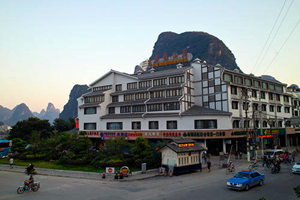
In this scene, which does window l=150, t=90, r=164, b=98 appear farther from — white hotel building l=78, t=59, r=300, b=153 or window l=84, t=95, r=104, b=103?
window l=84, t=95, r=104, b=103

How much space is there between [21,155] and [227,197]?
135 feet

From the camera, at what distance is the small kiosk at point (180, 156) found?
30.5m

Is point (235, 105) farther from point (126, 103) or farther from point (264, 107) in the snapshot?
point (126, 103)

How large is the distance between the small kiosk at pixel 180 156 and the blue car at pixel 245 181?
30.4ft

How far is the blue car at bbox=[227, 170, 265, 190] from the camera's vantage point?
69.0ft

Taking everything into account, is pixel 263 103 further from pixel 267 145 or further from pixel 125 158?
pixel 125 158

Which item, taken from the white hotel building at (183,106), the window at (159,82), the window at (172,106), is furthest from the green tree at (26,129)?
the window at (172,106)

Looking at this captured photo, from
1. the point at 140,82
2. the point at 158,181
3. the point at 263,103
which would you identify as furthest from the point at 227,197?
the point at 263,103

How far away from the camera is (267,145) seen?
207ft

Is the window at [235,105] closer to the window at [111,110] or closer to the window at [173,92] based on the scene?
the window at [173,92]

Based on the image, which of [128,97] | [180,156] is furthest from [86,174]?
[128,97]

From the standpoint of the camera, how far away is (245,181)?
21250 mm

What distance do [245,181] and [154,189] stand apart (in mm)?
8370

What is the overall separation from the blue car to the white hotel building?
24232 millimetres
